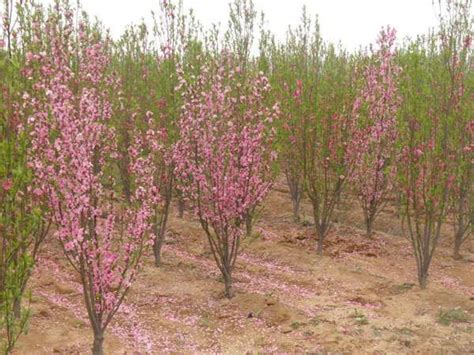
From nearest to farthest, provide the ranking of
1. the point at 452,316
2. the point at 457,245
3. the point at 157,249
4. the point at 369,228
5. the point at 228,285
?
1. the point at 452,316
2. the point at 228,285
3. the point at 157,249
4. the point at 457,245
5. the point at 369,228

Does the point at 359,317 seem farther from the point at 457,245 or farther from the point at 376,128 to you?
the point at 376,128

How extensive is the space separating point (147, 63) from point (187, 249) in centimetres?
673

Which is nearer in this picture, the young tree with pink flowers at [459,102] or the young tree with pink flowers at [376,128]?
the young tree with pink flowers at [459,102]

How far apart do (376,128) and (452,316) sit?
5.47 metres

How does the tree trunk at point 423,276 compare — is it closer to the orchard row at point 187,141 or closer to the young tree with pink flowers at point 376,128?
the orchard row at point 187,141

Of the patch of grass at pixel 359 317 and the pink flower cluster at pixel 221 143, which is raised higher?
the pink flower cluster at pixel 221 143

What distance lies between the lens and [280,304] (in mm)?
8984

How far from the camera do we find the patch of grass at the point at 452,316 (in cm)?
823

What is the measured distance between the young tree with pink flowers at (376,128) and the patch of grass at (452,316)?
4.01 meters

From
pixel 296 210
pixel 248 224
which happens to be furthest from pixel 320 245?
pixel 296 210

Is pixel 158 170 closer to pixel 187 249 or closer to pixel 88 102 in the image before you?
pixel 187 249

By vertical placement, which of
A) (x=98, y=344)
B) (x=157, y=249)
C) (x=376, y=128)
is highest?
(x=376, y=128)

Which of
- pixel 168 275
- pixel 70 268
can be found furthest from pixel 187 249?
pixel 70 268

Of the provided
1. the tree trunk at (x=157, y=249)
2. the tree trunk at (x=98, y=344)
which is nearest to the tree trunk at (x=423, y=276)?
the tree trunk at (x=157, y=249)
